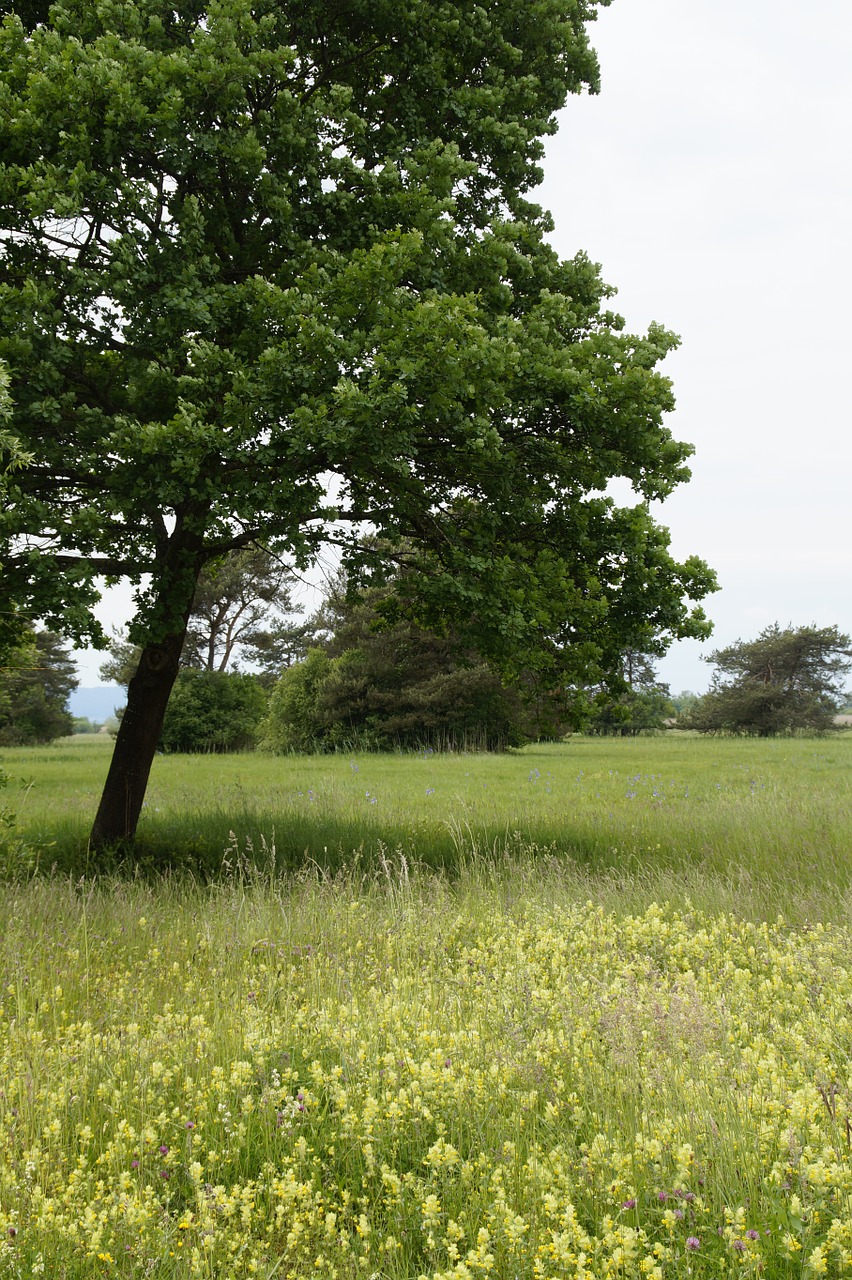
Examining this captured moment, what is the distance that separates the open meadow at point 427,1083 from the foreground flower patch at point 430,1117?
0.06 ft

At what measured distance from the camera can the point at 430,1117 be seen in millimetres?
3609

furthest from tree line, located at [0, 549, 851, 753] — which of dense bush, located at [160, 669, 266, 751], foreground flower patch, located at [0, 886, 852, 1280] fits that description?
foreground flower patch, located at [0, 886, 852, 1280]

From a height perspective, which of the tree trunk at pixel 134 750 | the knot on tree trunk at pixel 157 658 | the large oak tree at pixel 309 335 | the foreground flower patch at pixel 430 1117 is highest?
the large oak tree at pixel 309 335

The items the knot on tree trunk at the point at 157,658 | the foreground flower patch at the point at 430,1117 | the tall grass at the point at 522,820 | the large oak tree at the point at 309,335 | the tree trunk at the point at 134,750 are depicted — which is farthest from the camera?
the tree trunk at the point at 134,750

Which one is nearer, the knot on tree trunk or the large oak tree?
the large oak tree

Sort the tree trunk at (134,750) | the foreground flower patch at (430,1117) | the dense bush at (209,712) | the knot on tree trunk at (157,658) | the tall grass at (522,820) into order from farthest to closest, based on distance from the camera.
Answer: the dense bush at (209,712) → the tree trunk at (134,750) → the knot on tree trunk at (157,658) → the tall grass at (522,820) → the foreground flower patch at (430,1117)

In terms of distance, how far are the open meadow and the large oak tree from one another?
351 centimetres

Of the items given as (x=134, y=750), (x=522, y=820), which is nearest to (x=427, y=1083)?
(x=134, y=750)

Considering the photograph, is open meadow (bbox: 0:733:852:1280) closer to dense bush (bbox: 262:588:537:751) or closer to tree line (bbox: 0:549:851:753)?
tree line (bbox: 0:549:851:753)

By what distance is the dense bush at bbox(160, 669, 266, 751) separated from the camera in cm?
3422

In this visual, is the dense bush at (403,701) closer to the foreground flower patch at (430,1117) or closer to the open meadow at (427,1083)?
the open meadow at (427,1083)

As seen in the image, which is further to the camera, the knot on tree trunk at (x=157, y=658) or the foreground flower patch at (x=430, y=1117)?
the knot on tree trunk at (x=157, y=658)

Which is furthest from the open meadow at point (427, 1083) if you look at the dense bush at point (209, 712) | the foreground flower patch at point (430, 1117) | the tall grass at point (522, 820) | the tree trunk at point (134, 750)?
the dense bush at point (209, 712)

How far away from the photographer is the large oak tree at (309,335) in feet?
27.8
